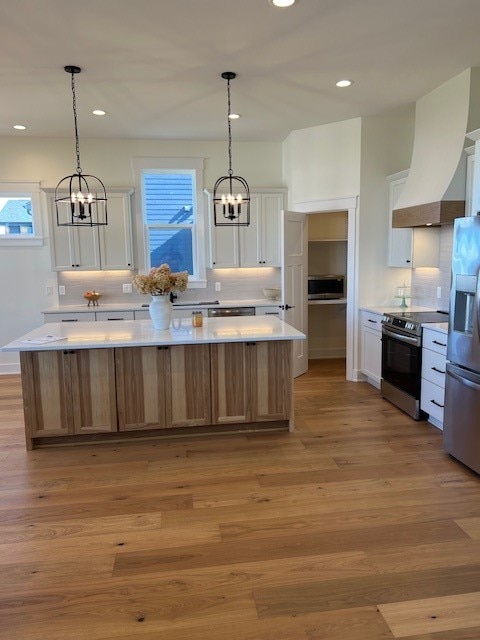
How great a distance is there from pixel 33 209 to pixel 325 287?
4.18 meters

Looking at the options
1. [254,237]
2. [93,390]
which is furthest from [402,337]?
[93,390]

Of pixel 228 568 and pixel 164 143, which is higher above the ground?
pixel 164 143

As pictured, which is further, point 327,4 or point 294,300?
point 294,300

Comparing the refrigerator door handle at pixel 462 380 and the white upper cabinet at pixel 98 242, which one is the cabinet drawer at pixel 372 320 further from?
the white upper cabinet at pixel 98 242

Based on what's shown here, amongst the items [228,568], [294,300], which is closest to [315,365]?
[294,300]

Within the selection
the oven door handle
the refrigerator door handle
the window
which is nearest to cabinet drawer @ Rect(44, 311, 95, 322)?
the window

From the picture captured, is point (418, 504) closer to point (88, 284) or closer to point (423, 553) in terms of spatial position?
point (423, 553)

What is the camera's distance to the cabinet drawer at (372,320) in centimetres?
498

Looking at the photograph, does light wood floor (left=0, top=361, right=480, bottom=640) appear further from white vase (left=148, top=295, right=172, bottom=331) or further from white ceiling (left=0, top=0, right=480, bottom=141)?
white ceiling (left=0, top=0, right=480, bottom=141)

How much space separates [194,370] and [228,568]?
1782 mm

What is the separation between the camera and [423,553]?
2.36 metres

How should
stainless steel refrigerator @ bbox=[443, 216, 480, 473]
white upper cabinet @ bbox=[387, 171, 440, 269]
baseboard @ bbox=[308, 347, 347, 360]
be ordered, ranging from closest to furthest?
1. stainless steel refrigerator @ bbox=[443, 216, 480, 473]
2. white upper cabinet @ bbox=[387, 171, 440, 269]
3. baseboard @ bbox=[308, 347, 347, 360]

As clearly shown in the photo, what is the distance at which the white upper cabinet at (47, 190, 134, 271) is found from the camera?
19.4ft

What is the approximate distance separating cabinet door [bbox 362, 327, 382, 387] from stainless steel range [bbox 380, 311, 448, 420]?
0.19 meters
